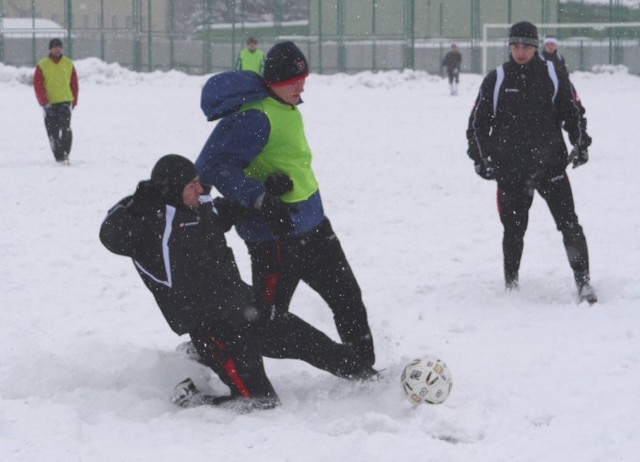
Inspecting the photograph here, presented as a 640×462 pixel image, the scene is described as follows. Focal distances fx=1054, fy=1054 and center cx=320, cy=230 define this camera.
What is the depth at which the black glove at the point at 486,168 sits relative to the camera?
6910 millimetres

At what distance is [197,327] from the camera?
4.89 m

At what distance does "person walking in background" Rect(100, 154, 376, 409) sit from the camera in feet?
15.6

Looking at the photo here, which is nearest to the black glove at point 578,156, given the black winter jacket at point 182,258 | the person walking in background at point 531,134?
the person walking in background at point 531,134

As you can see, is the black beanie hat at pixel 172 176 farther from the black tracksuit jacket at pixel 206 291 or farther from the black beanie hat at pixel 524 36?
the black beanie hat at pixel 524 36

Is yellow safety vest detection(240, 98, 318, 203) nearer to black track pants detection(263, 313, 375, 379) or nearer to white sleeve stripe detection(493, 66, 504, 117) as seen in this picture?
black track pants detection(263, 313, 375, 379)

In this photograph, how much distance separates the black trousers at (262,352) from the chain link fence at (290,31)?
1347 inches

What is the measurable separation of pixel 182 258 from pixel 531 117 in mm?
2941

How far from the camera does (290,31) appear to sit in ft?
133

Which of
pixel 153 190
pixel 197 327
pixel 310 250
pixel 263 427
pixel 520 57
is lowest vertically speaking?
pixel 263 427

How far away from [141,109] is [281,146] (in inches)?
758

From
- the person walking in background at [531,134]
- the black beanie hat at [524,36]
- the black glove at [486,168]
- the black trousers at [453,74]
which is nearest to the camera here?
the black beanie hat at [524,36]

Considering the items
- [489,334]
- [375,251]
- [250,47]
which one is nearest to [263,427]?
[489,334]

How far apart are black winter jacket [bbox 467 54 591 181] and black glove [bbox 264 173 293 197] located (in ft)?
7.85

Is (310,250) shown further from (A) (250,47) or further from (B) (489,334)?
(A) (250,47)
